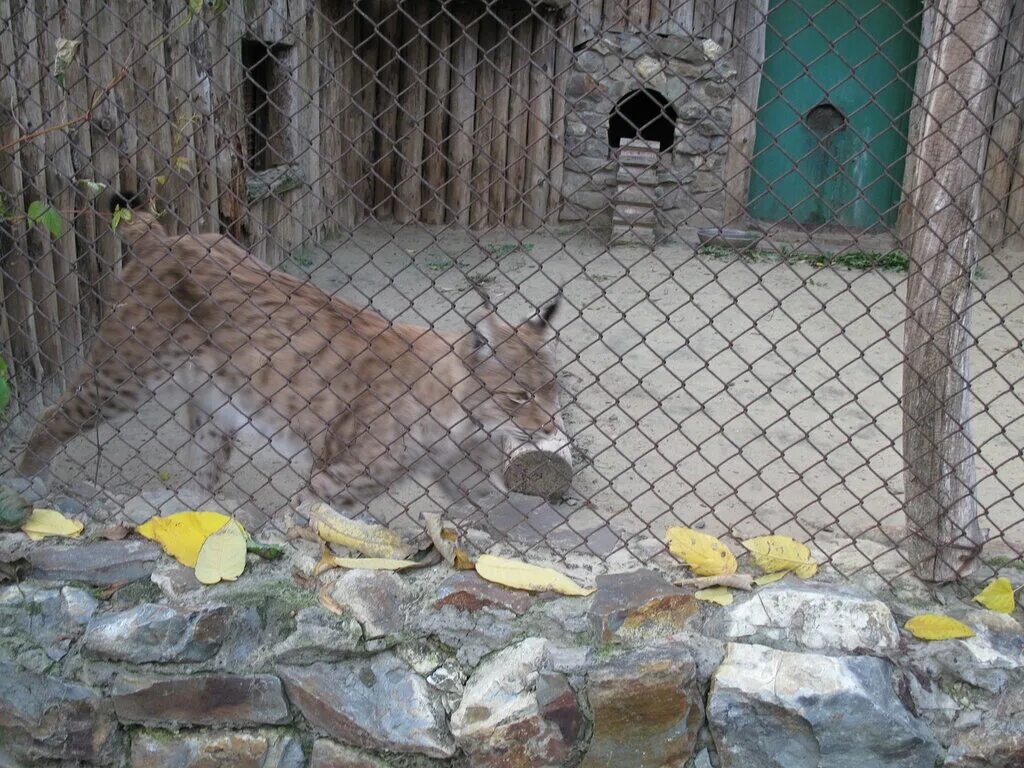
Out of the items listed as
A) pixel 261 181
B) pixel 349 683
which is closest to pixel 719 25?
pixel 261 181

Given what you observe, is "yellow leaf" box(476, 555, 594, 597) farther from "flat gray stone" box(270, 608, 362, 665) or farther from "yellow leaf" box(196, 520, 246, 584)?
"yellow leaf" box(196, 520, 246, 584)

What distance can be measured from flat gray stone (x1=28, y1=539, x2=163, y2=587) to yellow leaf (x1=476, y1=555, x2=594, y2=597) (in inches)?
37.3

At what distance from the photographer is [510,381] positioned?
477 centimetres

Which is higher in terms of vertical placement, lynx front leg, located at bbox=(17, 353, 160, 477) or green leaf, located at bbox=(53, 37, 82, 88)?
green leaf, located at bbox=(53, 37, 82, 88)

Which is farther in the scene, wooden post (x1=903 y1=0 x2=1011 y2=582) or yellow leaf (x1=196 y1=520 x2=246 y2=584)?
yellow leaf (x1=196 y1=520 x2=246 y2=584)

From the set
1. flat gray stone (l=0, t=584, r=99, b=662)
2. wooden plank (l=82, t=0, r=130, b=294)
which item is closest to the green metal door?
wooden plank (l=82, t=0, r=130, b=294)

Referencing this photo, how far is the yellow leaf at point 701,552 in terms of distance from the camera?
2.88m

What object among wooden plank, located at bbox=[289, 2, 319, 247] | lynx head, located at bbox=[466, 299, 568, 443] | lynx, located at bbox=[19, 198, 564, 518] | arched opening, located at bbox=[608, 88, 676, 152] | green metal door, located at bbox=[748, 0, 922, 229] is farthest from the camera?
arched opening, located at bbox=[608, 88, 676, 152]

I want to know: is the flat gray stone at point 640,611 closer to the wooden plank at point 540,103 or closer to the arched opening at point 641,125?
the wooden plank at point 540,103

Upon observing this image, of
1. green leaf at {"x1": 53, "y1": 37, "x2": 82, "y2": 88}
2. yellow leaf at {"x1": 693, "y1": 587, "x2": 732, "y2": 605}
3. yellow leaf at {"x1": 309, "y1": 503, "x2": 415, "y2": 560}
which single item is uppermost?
green leaf at {"x1": 53, "y1": 37, "x2": 82, "y2": 88}

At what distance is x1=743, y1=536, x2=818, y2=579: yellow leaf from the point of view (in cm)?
291

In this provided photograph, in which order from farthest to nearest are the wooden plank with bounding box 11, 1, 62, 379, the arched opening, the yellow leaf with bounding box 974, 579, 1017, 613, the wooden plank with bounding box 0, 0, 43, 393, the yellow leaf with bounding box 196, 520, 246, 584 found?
1. the arched opening
2. the wooden plank with bounding box 11, 1, 62, 379
3. the wooden plank with bounding box 0, 0, 43, 393
4. the yellow leaf with bounding box 196, 520, 246, 584
5. the yellow leaf with bounding box 974, 579, 1017, 613

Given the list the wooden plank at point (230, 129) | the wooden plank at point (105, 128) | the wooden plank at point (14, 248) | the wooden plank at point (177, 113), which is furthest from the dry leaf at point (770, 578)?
the wooden plank at point (230, 129)

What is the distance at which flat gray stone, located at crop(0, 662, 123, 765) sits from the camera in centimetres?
278
